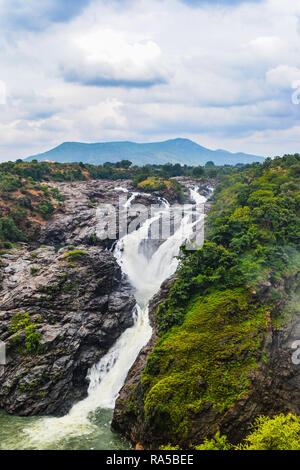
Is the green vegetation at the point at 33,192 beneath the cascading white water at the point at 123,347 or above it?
above

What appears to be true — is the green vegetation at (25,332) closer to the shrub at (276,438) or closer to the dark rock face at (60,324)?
the dark rock face at (60,324)

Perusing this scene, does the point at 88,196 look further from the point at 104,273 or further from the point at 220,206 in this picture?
the point at 104,273

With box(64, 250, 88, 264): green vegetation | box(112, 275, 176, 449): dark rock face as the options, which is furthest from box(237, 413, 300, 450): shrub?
box(64, 250, 88, 264): green vegetation

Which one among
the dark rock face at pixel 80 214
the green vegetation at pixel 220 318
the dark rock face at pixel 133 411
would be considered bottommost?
the dark rock face at pixel 133 411

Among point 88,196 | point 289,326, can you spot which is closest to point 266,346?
point 289,326

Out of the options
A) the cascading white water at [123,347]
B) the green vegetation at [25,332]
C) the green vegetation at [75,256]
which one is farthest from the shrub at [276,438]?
the green vegetation at [75,256]

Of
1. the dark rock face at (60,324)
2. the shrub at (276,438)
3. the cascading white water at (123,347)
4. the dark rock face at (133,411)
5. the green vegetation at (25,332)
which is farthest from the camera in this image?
the green vegetation at (25,332)

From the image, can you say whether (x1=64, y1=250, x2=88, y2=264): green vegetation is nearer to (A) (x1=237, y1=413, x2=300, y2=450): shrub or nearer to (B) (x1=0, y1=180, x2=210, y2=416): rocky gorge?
(B) (x1=0, y1=180, x2=210, y2=416): rocky gorge
